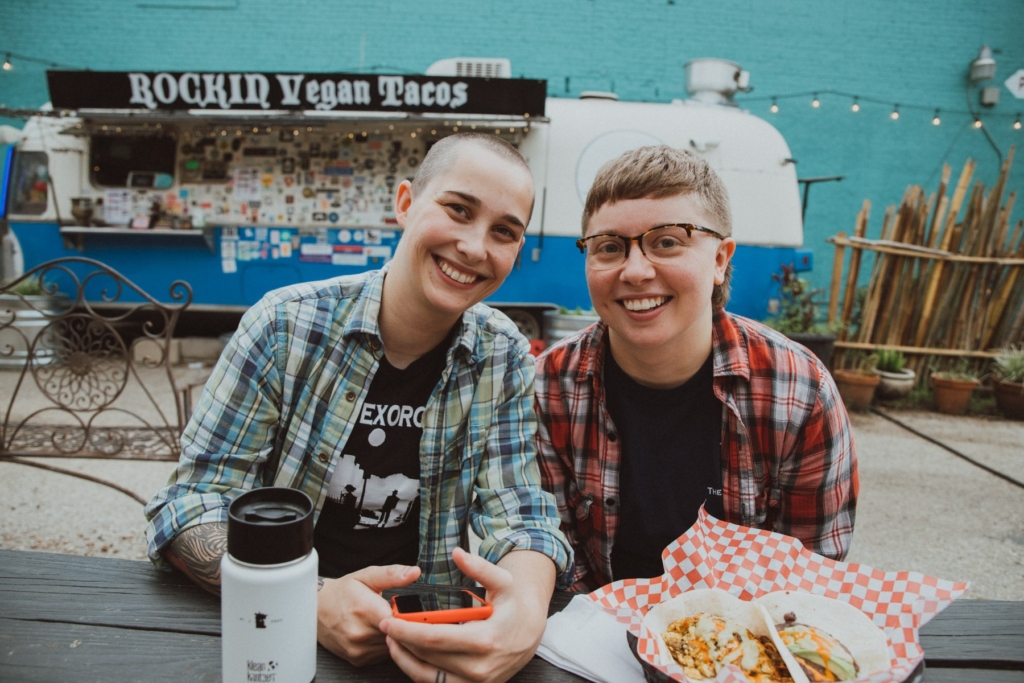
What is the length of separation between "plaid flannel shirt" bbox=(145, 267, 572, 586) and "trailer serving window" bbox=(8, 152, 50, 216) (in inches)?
298

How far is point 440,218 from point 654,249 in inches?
22.7

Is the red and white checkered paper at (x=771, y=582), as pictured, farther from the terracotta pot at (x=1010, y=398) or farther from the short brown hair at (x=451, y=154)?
the terracotta pot at (x=1010, y=398)

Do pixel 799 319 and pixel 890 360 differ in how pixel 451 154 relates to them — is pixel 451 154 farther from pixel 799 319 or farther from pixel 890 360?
pixel 890 360

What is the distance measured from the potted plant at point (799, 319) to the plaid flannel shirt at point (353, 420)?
5687mm

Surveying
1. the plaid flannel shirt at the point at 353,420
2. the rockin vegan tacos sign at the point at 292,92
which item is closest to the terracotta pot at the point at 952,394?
the rockin vegan tacos sign at the point at 292,92

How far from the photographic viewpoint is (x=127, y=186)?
7.12 m

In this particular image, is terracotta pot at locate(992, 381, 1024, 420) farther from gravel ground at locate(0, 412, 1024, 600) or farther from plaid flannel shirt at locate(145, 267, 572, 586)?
plaid flannel shirt at locate(145, 267, 572, 586)

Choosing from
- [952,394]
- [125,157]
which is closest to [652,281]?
[952,394]

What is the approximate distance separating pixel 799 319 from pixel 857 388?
103 cm

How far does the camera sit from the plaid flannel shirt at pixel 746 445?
1.66 m

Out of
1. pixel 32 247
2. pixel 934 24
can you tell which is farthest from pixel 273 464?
pixel 934 24

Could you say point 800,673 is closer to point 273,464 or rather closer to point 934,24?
point 273,464

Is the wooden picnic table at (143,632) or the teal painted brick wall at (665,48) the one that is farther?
the teal painted brick wall at (665,48)

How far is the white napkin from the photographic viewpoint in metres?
1.05
